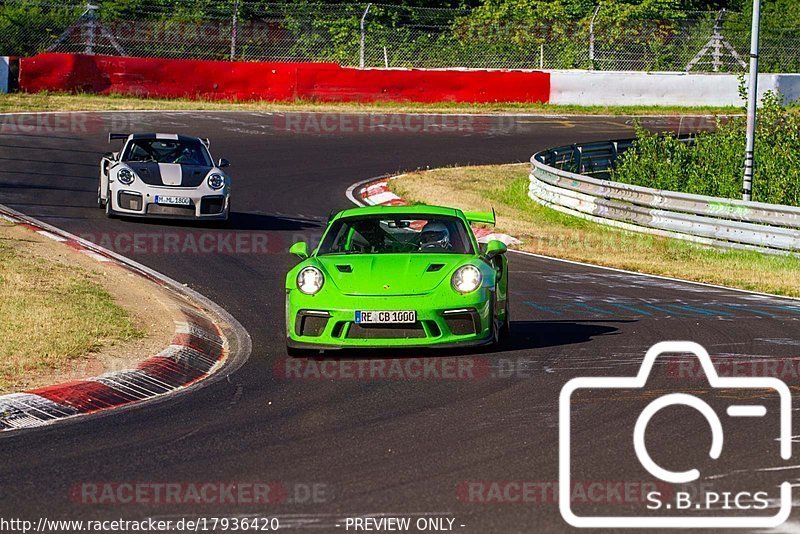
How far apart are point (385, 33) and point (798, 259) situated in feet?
67.5

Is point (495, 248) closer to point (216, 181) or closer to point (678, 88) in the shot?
point (216, 181)

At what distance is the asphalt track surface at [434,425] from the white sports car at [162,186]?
5.68 feet

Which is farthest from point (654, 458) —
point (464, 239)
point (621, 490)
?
point (464, 239)

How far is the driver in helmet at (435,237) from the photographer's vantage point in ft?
35.8

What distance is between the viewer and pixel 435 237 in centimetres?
1102

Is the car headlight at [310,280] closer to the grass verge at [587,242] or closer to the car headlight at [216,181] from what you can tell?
the grass verge at [587,242]

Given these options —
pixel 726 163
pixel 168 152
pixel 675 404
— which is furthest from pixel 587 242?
pixel 675 404

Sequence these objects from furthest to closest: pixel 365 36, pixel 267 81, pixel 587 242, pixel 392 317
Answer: pixel 365 36
pixel 267 81
pixel 587 242
pixel 392 317

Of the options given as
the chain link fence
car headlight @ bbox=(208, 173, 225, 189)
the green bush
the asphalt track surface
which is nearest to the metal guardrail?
the green bush

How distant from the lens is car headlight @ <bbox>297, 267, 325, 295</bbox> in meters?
10.1

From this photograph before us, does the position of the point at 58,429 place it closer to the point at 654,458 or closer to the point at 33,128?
the point at 654,458

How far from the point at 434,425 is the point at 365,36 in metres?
29.0

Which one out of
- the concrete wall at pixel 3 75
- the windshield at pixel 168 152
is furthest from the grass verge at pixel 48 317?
the concrete wall at pixel 3 75

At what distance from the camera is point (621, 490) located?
621cm
